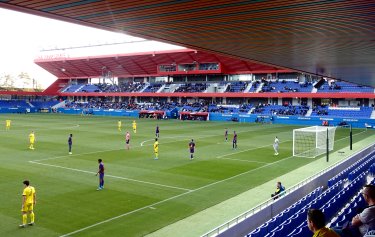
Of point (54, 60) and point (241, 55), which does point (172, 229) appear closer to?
point (241, 55)

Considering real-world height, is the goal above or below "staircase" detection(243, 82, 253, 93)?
below

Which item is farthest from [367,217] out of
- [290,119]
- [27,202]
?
[290,119]

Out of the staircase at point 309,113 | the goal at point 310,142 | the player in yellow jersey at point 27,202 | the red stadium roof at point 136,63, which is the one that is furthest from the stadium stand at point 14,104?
the player in yellow jersey at point 27,202

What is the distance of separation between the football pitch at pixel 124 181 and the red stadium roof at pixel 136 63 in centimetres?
4143

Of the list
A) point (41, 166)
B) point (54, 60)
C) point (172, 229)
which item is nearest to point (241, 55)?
point (172, 229)

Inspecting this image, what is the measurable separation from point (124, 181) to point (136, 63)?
71.2m

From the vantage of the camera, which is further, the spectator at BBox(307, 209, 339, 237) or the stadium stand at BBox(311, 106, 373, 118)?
the stadium stand at BBox(311, 106, 373, 118)

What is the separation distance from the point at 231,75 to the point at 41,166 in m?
65.8

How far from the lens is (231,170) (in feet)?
76.8

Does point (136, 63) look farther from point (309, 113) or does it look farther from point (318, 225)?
point (318, 225)

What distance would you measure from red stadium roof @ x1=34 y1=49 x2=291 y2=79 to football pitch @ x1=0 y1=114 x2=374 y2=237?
41428mm

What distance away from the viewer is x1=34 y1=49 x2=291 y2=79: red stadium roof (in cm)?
7750

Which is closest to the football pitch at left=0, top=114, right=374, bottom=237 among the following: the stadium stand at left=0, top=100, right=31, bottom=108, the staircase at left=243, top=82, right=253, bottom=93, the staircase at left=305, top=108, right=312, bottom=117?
the staircase at left=305, top=108, right=312, bottom=117

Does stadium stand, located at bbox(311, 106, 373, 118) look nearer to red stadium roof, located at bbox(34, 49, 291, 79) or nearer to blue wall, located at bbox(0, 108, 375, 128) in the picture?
blue wall, located at bbox(0, 108, 375, 128)
